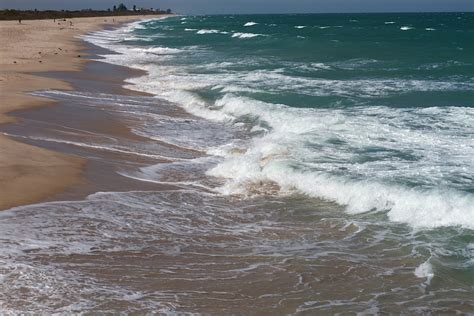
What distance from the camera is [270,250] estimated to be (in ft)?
26.7

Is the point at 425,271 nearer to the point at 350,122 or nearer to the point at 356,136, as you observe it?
the point at 356,136

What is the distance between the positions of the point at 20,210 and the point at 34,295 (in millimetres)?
3037

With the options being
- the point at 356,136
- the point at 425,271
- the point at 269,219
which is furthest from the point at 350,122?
the point at 425,271

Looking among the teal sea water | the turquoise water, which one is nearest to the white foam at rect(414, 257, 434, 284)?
the teal sea water

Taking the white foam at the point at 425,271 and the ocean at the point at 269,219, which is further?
the white foam at the point at 425,271

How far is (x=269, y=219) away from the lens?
9.46 meters

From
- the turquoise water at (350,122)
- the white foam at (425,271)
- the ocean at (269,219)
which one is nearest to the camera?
the ocean at (269,219)

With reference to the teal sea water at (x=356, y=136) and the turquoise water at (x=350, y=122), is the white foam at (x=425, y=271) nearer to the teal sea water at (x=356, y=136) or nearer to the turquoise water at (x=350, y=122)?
the teal sea water at (x=356, y=136)

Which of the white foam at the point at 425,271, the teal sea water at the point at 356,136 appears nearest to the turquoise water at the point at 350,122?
the teal sea water at the point at 356,136

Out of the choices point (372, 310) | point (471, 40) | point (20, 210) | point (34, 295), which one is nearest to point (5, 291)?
point (34, 295)

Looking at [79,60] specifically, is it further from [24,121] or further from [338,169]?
[338,169]

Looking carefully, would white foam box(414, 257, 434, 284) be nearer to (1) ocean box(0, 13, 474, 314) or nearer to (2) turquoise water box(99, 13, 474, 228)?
(1) ocean box(0, 13, 474, 314)

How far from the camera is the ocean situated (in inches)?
267

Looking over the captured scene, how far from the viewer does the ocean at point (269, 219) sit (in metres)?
6.77
